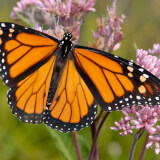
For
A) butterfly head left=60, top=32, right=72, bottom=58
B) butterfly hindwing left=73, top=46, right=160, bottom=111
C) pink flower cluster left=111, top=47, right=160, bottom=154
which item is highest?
butterfly head left=60, top=32, right=72, bottom=58

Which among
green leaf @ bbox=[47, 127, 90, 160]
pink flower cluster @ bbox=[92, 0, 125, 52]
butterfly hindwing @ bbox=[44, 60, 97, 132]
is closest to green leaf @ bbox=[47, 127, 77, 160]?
green leaf @ bbox=[47, 127, 90, 160]

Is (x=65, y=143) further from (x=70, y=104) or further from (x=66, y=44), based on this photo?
(x=66, y=44)

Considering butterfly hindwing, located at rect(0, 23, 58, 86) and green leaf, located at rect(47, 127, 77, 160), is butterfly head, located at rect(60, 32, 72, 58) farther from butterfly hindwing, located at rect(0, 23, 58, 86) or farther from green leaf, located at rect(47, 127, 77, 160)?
green leaf, located at rect(47, 127, 77, 160)

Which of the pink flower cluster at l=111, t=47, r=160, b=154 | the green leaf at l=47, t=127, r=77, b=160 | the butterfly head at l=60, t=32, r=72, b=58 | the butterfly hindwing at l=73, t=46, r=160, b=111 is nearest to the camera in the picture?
the butterfly hindwing at l=73, t=46, r=160, b=111

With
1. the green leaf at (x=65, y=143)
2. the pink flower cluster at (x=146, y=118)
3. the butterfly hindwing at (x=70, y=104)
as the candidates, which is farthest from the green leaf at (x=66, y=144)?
the pink flower cluster at (x=146, y=118)

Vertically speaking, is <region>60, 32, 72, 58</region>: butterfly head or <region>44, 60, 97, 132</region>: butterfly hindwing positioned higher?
<region>60, 32, 72, 58</region>: butterfly head

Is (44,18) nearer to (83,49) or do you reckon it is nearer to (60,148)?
(83,49)

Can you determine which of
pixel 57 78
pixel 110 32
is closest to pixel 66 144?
pixel 57 78
